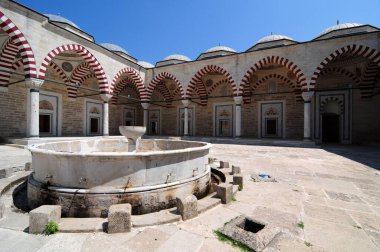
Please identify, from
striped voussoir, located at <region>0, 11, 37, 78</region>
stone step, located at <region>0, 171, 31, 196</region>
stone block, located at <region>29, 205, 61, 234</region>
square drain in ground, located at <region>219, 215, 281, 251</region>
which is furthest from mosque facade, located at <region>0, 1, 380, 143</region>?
square drain in ground, located at <region>219, 215, 281, 251</region>

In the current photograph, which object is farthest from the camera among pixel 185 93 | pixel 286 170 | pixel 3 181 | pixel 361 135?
pixel 185 93

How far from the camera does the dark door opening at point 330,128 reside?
1441 centimetres

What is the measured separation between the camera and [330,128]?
1465 cm

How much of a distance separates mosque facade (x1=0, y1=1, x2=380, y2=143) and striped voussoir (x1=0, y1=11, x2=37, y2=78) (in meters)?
0.04

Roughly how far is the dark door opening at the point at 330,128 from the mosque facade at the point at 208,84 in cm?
6

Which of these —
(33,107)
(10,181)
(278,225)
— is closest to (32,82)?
(33,107)

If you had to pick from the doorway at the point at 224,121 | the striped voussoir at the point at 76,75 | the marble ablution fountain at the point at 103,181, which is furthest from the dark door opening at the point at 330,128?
the striped voussoir at the point at 76,75

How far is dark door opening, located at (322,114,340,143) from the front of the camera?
1441 cm

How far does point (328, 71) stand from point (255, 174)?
43.7 ft

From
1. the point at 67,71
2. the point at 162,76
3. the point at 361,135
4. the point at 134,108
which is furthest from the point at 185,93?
the point at 361,135

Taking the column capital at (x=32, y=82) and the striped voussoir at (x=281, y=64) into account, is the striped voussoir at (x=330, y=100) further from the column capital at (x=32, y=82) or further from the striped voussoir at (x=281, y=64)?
the column capital at (x=32, y=82)

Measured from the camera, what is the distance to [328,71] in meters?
14.1

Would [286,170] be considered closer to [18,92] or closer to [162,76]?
[162,76]

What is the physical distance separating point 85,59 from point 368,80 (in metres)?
18.1
